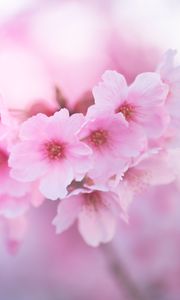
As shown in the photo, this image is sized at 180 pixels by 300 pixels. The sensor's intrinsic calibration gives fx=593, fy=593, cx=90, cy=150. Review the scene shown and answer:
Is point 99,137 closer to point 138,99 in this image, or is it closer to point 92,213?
point 138,99

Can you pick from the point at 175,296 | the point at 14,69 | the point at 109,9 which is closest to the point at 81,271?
the point at 175,296

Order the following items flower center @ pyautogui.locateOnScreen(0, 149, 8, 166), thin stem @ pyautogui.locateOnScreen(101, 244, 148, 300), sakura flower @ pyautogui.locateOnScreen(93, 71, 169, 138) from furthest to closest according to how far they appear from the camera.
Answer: thin stem @ pyautogui.locateOnScreen(101, 244, 148, 300) < flower center @ pyautogui.locateOnScreen(0, 149, 8, 166) < sakura flower @ pyautogui.locateOnScreen(93, 71, 169, 138)

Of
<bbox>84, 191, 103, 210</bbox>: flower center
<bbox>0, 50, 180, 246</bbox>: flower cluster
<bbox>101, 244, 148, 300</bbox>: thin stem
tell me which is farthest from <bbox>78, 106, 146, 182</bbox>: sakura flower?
<bbox>101, 244, 148, 300</bbox>: thin stem

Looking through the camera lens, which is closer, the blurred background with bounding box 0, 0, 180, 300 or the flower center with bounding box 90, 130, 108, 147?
the flower center with bounding box 90, 130, 108, 147

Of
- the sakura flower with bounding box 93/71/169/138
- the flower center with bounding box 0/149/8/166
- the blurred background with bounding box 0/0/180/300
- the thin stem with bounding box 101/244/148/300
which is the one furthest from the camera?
the blurred background with bounding box 0/0/180/300

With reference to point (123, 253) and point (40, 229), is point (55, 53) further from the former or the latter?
point (123, 253)

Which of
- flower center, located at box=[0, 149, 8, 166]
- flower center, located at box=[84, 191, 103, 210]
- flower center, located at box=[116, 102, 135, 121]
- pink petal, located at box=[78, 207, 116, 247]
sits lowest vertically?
pink petal, located at box=[78, 207, 116, 247]

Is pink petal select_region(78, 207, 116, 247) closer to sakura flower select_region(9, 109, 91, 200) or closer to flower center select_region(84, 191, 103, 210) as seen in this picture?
flower center select_region(84, 191, 103, 210)

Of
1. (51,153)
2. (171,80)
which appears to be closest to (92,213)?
(51,153)

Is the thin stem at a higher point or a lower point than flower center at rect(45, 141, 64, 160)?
lower
